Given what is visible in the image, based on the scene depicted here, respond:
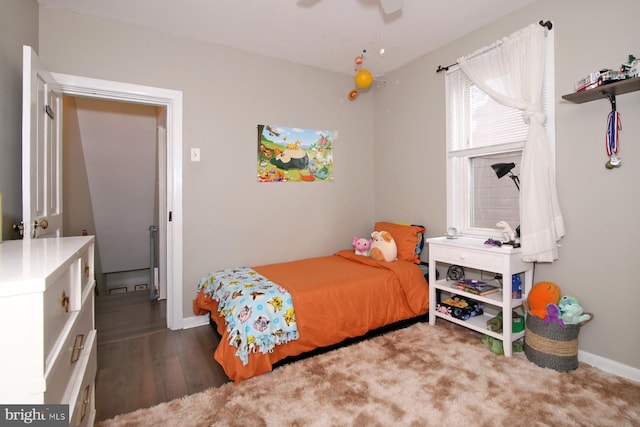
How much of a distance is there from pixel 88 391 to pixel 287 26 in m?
2.73

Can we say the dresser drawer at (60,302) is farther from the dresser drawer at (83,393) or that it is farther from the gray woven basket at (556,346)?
the gray woven basket at (556,346)

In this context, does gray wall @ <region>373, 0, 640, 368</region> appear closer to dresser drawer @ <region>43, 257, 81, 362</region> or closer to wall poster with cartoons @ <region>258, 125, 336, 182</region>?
wall poster with cartoons @ <region>258, 125, 336, 182</region>

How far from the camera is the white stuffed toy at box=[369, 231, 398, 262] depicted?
116 inches

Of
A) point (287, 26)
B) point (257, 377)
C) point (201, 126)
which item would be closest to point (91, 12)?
point (201, 126)

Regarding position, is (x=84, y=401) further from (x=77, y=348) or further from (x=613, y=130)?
(x=613, y=130)

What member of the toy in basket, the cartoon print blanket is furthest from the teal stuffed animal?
the cartoon print blanket

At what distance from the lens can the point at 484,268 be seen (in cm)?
232

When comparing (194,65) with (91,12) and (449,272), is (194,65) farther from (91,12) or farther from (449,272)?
(449,272)

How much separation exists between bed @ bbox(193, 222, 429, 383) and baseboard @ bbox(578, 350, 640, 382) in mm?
1085

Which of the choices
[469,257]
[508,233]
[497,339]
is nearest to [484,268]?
[469,257]

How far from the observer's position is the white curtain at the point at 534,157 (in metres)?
2.15

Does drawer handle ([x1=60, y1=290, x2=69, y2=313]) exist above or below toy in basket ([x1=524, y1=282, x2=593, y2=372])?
above

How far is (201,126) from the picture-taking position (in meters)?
2.86

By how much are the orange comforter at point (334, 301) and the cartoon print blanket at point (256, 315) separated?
0.20 feet
